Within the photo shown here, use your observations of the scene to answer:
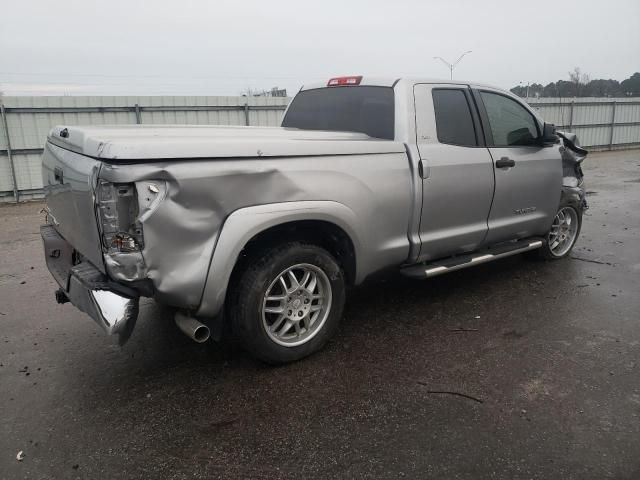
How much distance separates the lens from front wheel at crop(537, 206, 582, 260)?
19.1ft

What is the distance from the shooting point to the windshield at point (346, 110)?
13.8ft

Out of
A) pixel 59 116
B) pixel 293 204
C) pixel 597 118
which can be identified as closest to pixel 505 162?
pixel 293 204

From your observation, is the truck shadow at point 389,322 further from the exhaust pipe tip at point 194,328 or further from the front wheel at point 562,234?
the exhaust pipe tip at point 194,328

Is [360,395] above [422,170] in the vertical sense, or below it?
below

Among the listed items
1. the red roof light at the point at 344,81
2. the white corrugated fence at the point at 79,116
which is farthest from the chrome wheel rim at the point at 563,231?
the white corrugated fence at the point at 79,116

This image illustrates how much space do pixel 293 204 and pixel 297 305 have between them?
72cm

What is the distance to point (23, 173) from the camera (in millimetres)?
11625

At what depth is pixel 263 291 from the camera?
128 inches

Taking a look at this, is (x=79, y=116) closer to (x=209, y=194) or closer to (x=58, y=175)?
(x=58, y=175)

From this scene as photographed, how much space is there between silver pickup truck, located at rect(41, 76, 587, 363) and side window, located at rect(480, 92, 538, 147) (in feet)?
0.06

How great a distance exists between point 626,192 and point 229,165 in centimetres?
1075

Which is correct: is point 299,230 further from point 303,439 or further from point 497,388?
point 497,388

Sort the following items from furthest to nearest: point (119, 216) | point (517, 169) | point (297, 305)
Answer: point (517, 169) → point (297, 305) → point (119, 216)

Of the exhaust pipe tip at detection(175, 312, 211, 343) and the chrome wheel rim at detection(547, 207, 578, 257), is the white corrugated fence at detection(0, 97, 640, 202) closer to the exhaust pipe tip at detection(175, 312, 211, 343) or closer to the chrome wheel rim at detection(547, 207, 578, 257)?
the chrome wheel rim at detection(547, 207, 578, 257)
